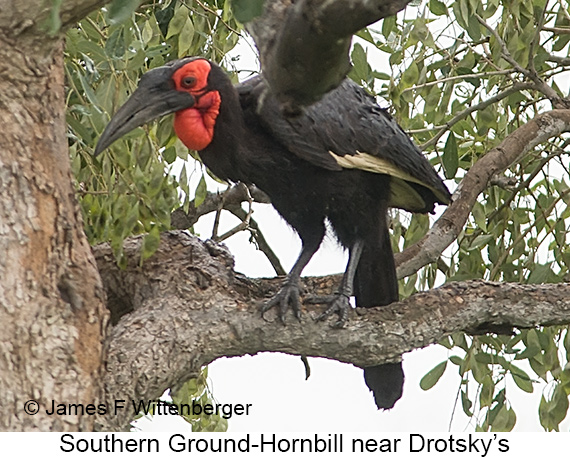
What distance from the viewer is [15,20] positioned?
145 centimetres

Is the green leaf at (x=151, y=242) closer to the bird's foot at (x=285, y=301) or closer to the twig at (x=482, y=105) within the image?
the bird's foot at (x=285, y=301)

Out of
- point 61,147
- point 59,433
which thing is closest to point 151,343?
point 59,433

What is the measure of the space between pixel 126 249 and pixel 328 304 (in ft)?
1.41

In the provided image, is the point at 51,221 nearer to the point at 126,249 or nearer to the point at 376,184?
the point at 126,249

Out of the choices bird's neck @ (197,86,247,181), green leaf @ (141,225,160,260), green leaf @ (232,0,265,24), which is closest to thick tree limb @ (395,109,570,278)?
bird's neck @ (197,86,247,181)

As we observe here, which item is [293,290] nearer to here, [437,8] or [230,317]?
[230,317]

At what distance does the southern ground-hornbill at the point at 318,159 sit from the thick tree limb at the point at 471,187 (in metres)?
0.04

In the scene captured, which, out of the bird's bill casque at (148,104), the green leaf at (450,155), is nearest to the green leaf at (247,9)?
the bird's bill casque at (148,104)

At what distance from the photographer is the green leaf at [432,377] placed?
8.02ft

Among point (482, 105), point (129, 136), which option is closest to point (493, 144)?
point (482, 105)

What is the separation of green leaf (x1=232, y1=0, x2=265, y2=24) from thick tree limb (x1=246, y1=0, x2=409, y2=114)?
45 mm

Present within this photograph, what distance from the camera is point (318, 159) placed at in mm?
2160

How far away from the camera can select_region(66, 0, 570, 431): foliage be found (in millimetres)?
1783

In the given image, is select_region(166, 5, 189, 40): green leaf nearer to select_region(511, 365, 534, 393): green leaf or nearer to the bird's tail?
the bird's tail
